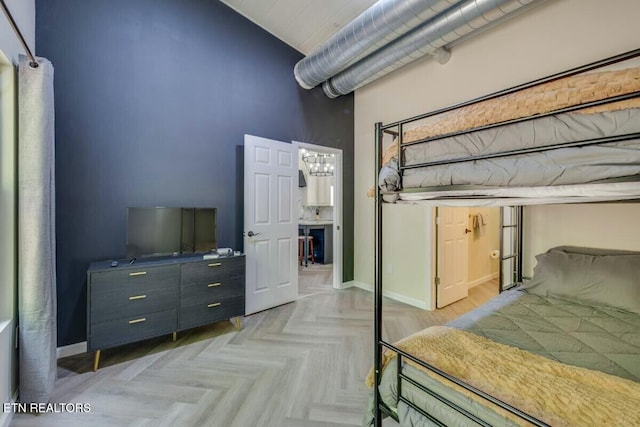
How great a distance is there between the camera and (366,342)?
8.32ft

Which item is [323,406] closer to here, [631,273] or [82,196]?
[631,273]

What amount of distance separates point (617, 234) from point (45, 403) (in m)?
4.08

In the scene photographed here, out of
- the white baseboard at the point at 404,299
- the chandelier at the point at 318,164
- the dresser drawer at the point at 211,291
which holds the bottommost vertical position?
the white baseboard at the point at 404,299

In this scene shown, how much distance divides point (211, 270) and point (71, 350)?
1246mm

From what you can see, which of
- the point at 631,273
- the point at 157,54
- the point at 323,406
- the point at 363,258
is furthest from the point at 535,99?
the point at 363,258

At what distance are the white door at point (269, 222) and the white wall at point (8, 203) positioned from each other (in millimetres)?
1757

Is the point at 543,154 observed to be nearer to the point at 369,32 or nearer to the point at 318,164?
the point at 369,32

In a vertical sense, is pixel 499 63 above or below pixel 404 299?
above

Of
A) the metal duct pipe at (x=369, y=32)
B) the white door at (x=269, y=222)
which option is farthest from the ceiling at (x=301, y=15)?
the white door at (x=269, y=222)

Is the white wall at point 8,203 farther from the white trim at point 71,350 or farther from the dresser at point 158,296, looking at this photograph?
the white trim at point 71,350

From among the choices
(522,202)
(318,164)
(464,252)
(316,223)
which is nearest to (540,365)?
(522,202)

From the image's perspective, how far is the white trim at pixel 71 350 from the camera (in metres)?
2.29

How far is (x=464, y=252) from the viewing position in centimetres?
373

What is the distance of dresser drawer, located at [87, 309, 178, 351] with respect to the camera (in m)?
2.09
